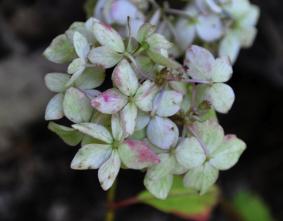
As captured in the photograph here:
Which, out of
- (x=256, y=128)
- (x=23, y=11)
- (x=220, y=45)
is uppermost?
(x=220, y=45)

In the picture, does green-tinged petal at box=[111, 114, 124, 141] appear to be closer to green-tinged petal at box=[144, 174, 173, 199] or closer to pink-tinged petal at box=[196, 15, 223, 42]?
green-tinged petal at box=[144, 174, 173, 199]

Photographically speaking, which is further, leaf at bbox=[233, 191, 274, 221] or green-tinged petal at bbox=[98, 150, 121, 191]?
leaf at bbox=[233, 191, 274, 221]

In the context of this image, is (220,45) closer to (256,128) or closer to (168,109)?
(168,109)

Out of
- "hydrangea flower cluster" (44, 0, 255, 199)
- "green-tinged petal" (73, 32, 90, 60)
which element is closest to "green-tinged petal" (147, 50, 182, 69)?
"hydrangea flower cluster" (44, 0, 255, 199)

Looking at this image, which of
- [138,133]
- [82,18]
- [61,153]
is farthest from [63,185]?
[138,133]

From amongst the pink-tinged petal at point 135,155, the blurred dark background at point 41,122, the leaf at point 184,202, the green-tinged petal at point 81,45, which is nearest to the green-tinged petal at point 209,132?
the pink-tinged petal at point 135,155

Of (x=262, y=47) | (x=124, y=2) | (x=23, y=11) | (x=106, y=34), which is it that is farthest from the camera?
(x=23, y=11)

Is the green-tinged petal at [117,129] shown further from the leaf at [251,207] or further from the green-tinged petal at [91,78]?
the leaf at [251,207]
